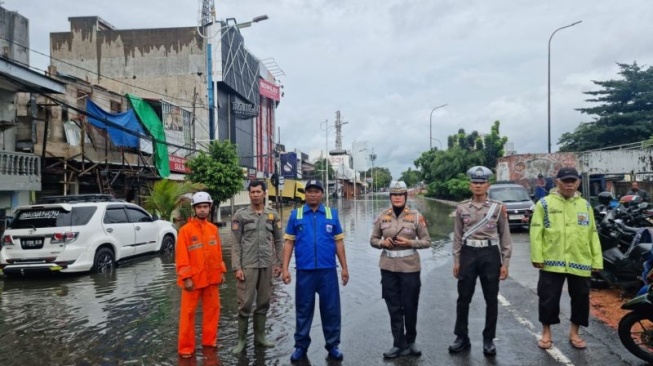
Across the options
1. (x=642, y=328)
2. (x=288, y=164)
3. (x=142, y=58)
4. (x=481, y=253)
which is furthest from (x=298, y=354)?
(x=288, y=164)

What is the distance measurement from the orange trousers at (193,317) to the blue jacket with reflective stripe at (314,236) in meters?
1.04

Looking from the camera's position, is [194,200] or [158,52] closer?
[194,200]

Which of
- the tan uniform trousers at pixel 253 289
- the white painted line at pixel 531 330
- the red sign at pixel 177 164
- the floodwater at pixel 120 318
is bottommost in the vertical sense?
the floodwater at pixel 120 318

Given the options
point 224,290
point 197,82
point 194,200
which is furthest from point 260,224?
point 197,82

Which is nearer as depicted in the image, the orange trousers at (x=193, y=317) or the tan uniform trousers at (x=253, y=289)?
the orange trousers at (x=193, y=317)

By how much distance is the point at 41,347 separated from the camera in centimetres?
564

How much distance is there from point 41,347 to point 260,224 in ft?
9.32

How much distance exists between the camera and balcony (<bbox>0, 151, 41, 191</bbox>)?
13133 millimetres

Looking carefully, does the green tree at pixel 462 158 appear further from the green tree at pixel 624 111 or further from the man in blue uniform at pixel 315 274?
the man in blue uniform at pixel 315 274

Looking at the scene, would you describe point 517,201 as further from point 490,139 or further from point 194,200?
point 490,139

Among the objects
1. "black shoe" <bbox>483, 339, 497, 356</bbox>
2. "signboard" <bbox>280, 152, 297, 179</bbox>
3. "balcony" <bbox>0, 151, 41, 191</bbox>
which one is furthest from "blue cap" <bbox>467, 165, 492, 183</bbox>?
"signboard" <bbox>280, 152, 297, 179</bbox>

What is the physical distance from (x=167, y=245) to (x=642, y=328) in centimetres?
1141

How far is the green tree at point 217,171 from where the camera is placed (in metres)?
22.3

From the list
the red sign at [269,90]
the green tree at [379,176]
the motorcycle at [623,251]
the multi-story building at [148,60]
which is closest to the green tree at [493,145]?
the red sign at [269,90]
